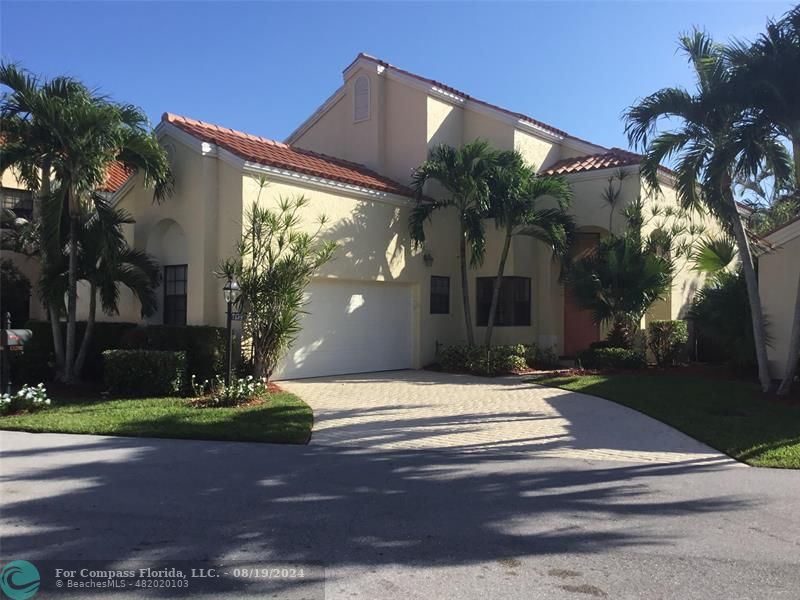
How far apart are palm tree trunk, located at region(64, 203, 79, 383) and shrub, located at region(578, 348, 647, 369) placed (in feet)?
36.8

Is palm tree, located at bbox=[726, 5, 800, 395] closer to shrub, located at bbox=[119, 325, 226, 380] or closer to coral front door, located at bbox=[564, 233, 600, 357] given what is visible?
coral front door, located at bbox=[564, 233, 600, 357]

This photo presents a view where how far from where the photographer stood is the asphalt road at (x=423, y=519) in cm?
420

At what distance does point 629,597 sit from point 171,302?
11908 mm

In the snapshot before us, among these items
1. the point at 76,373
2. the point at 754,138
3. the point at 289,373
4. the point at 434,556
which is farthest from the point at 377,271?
the point at 434,556

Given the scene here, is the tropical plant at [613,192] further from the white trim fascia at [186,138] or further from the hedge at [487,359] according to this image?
the white trim fascia at [186,138]

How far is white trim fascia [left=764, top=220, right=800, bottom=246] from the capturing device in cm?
1257

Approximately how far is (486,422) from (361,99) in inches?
480

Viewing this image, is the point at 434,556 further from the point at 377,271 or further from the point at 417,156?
the point at 417,156

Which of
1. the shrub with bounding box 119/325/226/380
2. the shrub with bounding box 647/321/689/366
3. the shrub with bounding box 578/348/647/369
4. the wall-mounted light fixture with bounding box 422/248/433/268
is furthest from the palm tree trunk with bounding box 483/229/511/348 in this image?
the shrub with bounding box 119/325/226/380

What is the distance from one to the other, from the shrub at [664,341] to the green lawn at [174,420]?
9533mm

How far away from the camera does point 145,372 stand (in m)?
11.4

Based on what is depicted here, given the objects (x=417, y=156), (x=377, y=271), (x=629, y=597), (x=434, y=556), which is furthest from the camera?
(x=417, y=156)

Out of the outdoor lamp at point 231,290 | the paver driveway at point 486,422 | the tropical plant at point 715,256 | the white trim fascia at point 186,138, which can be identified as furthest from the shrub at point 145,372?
the tropical plant at point 715,256

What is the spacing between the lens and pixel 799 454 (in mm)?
7691
